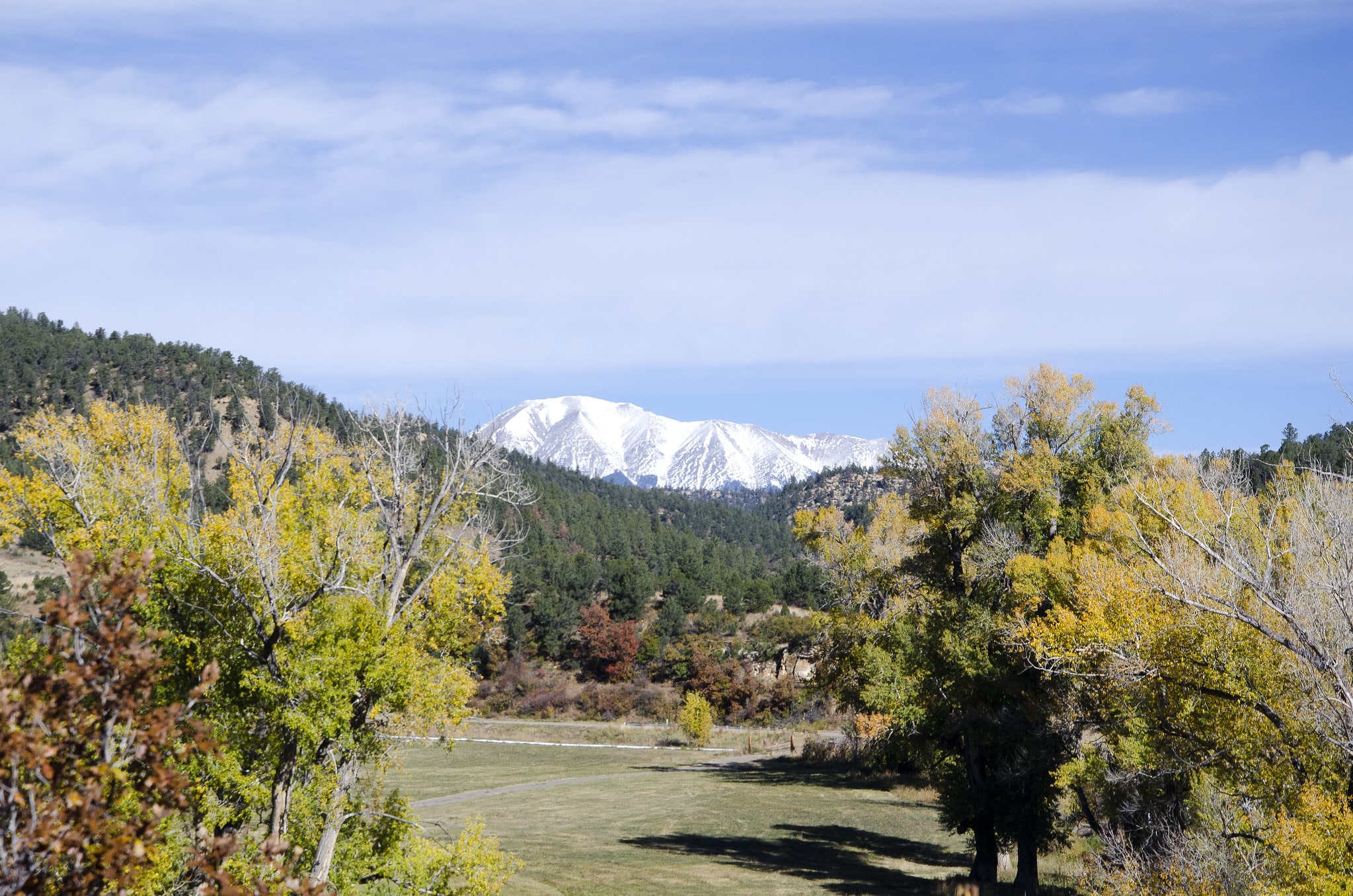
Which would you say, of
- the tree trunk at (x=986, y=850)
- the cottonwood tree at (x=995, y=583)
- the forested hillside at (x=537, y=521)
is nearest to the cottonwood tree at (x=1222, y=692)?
the cottonwood tree at (x=995, y=583)

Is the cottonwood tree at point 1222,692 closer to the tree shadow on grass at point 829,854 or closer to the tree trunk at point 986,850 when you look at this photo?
the tree trunk at point 986,850

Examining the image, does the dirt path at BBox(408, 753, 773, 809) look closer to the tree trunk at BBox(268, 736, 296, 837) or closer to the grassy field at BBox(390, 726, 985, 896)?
the grassy field at BBox(390, 726, 985, 896)

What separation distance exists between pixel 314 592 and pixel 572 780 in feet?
127

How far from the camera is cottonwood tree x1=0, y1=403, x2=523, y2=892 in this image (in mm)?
16906

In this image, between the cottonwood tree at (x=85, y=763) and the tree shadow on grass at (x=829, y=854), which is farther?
the tree shadow on grass at (x=829, y=854)

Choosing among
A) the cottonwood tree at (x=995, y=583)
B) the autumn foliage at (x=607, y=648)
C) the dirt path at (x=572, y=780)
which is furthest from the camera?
the autumn foliage at (x=607, y=648)

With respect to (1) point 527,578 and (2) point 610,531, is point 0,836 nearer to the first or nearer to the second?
(1) point 527,578

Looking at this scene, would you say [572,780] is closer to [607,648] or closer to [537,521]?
[607,648]

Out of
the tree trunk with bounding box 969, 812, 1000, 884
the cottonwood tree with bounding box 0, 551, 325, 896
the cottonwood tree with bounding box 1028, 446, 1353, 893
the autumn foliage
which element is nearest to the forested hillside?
the autumn foliage

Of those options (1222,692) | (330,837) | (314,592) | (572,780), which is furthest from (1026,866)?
(572,780)

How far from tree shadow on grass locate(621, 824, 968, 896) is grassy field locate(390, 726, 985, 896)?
0.30 feet

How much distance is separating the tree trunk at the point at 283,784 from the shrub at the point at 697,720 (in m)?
56.4

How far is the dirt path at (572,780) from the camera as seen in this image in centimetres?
4473

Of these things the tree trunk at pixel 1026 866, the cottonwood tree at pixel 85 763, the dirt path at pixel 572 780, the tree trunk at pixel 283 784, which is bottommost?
the dirt path at pixel 572 780
